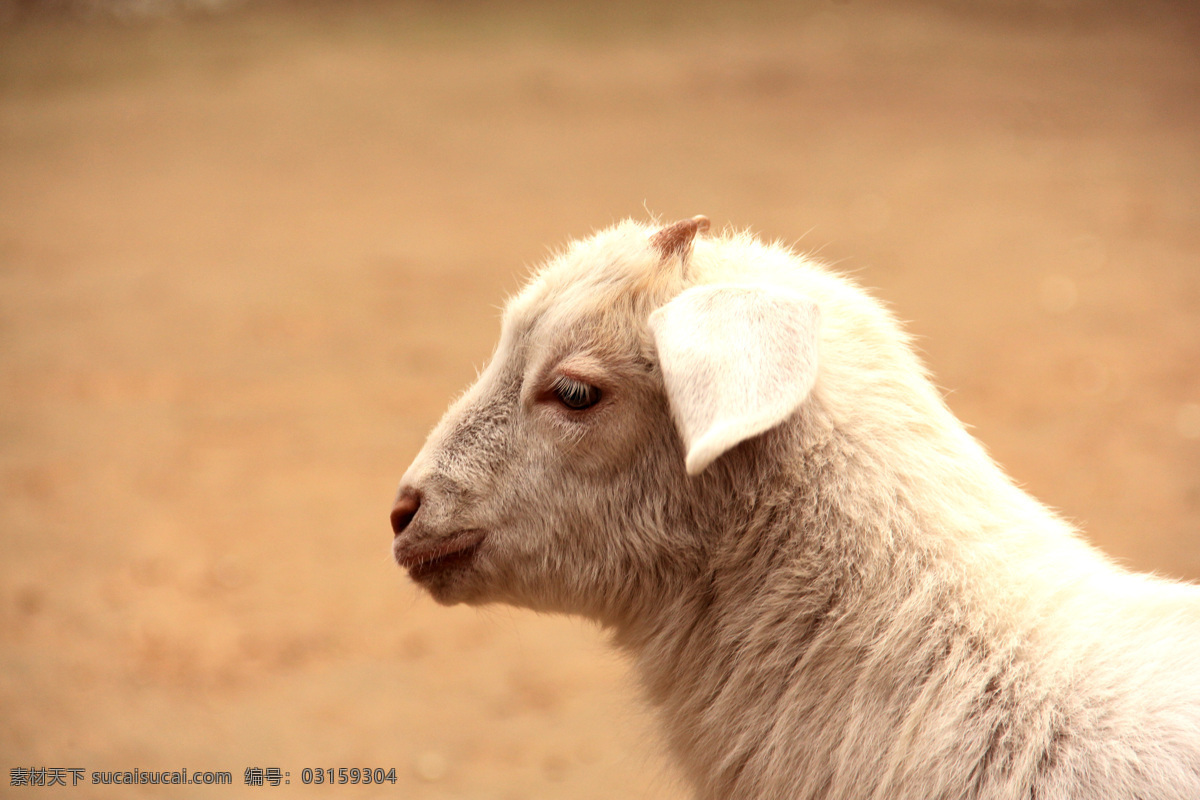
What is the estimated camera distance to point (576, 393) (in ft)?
7.99

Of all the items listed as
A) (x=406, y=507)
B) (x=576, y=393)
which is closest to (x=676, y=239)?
(x=576, y=393)

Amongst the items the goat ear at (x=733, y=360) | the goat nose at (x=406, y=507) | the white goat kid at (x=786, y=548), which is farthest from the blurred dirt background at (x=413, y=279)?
the goat ear at (x=733, y=360)

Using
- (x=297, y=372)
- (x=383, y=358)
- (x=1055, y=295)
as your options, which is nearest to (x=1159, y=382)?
(x=1055, y=295)

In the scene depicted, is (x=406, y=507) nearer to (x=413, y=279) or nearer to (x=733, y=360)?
(x=733, y=360)

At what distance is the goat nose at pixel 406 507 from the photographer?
102 inches

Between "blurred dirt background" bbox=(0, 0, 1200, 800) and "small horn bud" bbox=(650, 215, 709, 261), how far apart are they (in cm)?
107

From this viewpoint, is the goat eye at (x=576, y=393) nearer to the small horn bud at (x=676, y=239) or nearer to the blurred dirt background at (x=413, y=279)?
the small horn bud at (x=676, y=239)

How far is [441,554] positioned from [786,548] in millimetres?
792

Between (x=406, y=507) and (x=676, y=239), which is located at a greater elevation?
(x=676, y=239)

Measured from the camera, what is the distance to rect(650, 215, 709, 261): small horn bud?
8.23 ft

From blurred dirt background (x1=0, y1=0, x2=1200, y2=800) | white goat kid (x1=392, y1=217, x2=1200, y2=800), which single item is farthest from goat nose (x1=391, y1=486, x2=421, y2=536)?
blurred dirt background (x1=0, y1=0, x2=1200, y2=800)

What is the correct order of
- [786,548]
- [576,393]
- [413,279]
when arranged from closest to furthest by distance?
[786,548], [576,393], [413,279]

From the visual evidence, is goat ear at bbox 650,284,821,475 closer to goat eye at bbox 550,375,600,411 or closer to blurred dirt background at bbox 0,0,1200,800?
goat eye at bbox 550,375,600,411

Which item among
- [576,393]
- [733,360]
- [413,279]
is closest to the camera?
[733,360]
